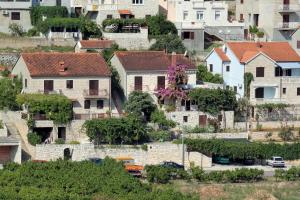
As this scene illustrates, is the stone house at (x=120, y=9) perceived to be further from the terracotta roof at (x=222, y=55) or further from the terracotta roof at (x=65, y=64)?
the terracotta roof at (x=65, y=64)

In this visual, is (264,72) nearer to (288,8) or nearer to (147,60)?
(147,60)

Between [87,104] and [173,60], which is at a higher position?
[173,60]

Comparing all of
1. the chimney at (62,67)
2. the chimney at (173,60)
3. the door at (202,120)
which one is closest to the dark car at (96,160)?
the chimney at (62,67)

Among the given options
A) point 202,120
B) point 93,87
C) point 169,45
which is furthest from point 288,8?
point 93,87

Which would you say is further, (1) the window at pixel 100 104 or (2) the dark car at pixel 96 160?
(1) the window at pixel 100 104

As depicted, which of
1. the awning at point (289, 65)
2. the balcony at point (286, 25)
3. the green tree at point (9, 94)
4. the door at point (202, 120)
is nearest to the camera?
the green tree at point (9, 94)
